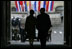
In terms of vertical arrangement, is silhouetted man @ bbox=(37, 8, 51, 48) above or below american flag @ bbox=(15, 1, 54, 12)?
below

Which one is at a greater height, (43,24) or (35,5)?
(35,5)

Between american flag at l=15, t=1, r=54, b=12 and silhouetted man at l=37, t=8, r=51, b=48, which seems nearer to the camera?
silhouetted man at l=37, t=8, r=51, b=48

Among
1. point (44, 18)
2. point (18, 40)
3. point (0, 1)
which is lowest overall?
point (18, 40)

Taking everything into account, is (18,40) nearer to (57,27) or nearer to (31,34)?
(31,34)

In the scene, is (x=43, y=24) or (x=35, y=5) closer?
(x=43, y=24)

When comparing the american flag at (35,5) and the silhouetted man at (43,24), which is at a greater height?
the american flag at (35,5)

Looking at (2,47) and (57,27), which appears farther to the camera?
(57,27)

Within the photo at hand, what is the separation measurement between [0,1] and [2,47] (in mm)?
2010

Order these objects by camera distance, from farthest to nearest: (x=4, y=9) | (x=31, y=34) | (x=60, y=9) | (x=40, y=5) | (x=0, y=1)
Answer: (x=60, y=9) → (x=40, y=5) → (x=4, y=9) → (x=0, y=1) → (x=31, y=34)

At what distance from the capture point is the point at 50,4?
73.5 feet

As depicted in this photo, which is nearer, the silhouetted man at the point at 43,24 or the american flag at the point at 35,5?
the silhouetted man at the point at 43,24
